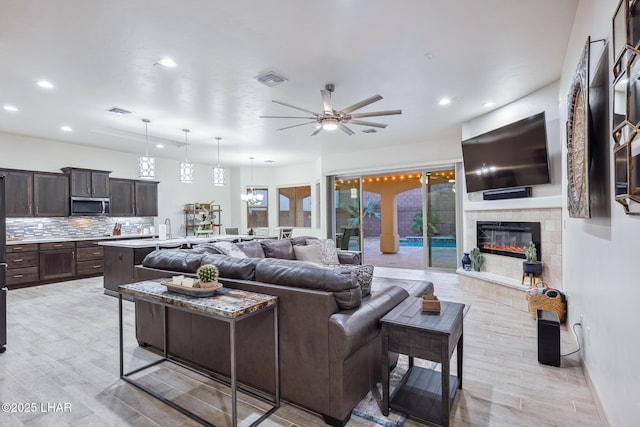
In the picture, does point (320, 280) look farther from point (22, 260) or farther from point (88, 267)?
point (88, 267)

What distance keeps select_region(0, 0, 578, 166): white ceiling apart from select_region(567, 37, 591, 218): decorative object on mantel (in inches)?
29.2

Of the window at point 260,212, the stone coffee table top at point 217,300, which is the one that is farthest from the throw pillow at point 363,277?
the window at point 260,212

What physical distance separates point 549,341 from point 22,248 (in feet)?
26.9

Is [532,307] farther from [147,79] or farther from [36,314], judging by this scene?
[36,314]

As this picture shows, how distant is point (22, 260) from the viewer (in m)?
6.10

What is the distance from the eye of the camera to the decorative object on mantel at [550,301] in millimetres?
3844

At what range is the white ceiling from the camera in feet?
8.76

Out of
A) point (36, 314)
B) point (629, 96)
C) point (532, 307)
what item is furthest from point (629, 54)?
point (36, 314)

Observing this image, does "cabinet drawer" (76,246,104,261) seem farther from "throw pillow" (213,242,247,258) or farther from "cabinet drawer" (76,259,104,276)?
"throw pillow" (213,242,247,258)

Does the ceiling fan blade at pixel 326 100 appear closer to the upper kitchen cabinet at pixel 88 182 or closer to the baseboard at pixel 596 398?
the baseboard at pixel 596 398

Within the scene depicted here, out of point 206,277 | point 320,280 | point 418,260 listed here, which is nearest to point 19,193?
point 206,277

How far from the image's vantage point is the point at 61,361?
3.05m

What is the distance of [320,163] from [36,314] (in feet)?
21.5

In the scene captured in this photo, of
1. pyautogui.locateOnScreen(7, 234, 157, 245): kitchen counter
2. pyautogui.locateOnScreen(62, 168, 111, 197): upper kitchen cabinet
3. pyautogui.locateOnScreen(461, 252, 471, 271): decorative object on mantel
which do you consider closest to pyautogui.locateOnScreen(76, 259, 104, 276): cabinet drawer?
pyautogui.locateOnScreen(7, 234, 157, 245): kitchen counter
